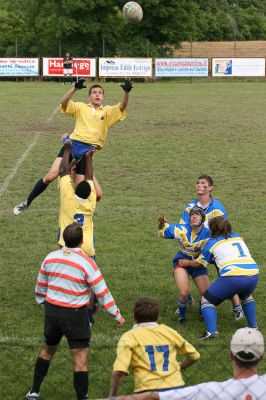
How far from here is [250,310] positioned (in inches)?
352

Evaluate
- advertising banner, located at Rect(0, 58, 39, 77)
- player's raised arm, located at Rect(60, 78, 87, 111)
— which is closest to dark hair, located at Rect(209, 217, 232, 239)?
player's raised arm, located at Rect(60, 78, 87, 111)

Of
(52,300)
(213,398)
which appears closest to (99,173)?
(52,300)

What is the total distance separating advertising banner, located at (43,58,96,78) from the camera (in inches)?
1874

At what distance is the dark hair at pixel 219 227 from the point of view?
8.88m

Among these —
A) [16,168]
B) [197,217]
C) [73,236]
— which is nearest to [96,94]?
[197,217]

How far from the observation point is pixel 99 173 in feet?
62.3

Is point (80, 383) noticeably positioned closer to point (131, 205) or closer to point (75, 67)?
point (131, 205)

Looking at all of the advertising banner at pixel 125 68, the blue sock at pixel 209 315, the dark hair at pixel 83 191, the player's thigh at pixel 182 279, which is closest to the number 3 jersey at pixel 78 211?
the dark hair at pixel 83 191

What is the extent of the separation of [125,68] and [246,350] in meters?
44.4

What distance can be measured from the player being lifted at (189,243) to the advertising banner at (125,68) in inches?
1530

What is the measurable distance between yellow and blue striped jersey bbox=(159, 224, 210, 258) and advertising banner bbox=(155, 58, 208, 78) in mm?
39562

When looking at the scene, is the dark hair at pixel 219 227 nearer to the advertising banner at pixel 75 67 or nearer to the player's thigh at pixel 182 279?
the player's thigh at pixel 182 279

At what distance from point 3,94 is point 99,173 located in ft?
61.2

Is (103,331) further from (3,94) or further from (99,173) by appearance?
(3,94)
